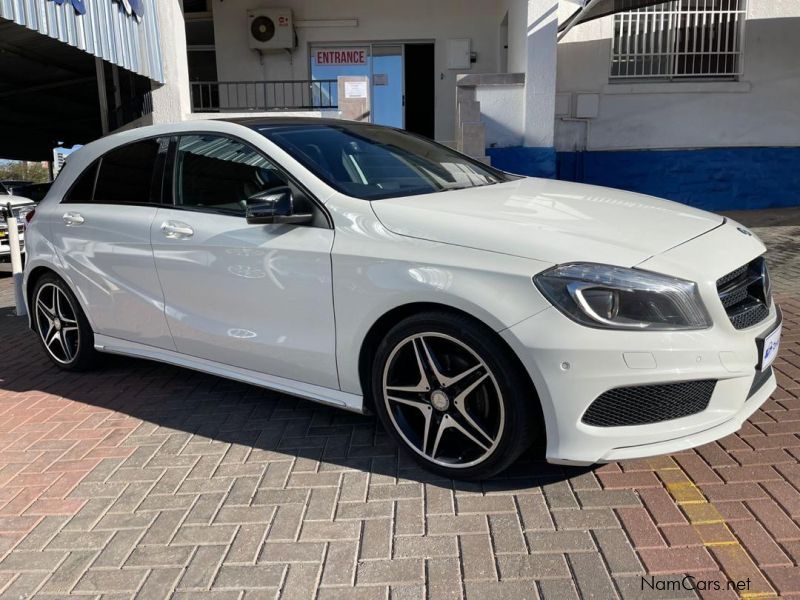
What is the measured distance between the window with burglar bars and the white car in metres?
8.88

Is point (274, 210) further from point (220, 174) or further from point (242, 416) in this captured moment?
point (242, 416)

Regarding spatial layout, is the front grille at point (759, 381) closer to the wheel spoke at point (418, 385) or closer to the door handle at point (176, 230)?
the wheel spoke at point (418, 385)

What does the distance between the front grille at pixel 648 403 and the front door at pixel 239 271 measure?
1.25m

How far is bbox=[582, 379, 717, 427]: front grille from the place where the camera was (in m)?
2.58

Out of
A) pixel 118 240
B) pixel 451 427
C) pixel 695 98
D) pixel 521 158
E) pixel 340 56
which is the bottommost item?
pixel 451 427

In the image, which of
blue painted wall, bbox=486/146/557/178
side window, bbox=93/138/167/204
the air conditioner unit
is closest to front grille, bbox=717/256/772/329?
side window, bbox=93/138/167/204

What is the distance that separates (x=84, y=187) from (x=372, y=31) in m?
10.1

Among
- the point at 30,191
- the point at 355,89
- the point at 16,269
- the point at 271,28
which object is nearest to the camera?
the point at 16,269

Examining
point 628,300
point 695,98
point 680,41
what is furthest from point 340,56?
point 628,300

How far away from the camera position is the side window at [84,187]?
14.8 feet

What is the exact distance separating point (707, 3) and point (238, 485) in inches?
469

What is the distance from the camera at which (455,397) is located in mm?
2904

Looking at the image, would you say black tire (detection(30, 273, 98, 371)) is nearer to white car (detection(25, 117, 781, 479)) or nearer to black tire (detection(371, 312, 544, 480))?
white car (detection(25, 117, 781, 479))

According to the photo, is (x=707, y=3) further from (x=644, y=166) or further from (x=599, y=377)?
(x=599, y=377)
